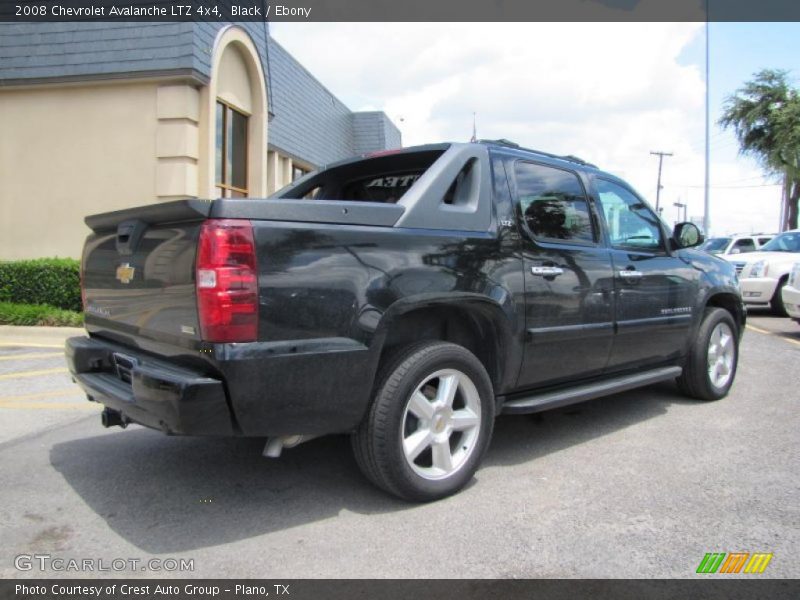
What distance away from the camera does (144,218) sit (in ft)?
10.3

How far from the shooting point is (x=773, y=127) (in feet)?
95.8

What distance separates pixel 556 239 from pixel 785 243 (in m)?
11.3

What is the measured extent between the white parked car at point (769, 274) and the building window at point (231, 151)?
33.4 ft

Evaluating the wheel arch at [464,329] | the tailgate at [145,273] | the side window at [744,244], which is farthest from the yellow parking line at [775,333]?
the tailgate at [145,273]

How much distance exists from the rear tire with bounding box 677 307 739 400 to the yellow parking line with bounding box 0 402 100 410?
197 inches

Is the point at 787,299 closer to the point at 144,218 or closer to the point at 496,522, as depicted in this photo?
the point at 496,522

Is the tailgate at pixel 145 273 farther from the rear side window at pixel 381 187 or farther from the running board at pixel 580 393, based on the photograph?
the running board at pixel 580 393

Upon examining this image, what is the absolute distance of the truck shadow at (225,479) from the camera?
119 inches

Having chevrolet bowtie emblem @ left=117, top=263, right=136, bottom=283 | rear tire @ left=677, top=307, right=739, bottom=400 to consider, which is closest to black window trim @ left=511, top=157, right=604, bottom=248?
rear tire @ left=677, top=307, right=739, bottom=400

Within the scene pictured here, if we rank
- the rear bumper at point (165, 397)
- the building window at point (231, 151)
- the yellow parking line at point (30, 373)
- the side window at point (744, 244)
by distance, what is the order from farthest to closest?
the side window at point (744, 244) < the building window at point (231, 151) < the yellow parking line at point (30, 373) < the rear bumper at point (165, 397)

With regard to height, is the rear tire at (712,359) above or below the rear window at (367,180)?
below

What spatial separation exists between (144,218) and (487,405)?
2.07 m

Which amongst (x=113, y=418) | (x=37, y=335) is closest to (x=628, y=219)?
(x=113, y=418)

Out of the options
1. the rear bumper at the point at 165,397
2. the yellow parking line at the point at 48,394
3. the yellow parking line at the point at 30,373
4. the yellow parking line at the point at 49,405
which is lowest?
the yellow parking line at the point at 49,405
